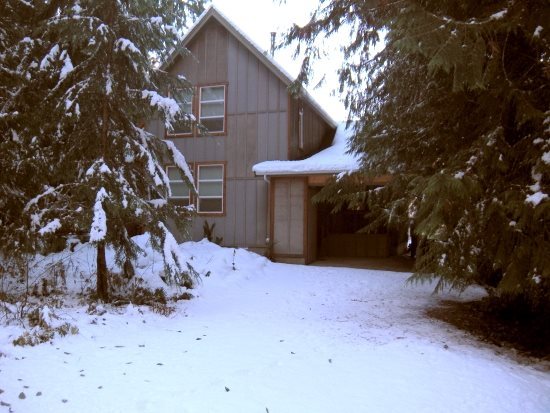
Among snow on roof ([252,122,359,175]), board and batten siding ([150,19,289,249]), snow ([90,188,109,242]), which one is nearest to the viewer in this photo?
snow ([90,188,109,242])

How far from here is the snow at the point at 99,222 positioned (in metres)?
6.19

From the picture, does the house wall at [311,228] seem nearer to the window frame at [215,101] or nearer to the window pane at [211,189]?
the window pane at [211,189]

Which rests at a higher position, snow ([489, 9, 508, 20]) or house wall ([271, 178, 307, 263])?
snow ([489, 9, 508, 20])

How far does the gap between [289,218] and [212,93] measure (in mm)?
4866

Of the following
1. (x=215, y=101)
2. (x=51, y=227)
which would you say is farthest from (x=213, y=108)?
(x=51, y=227)

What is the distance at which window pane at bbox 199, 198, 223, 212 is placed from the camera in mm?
14555

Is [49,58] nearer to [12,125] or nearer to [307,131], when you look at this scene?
[12,125]

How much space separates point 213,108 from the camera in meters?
14.9

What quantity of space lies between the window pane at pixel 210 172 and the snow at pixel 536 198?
1091 cm

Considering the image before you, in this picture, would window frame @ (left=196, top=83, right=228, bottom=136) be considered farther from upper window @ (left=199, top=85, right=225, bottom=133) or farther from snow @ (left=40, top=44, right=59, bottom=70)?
snow @ (left=40, top=44, right=59, bottom=70)

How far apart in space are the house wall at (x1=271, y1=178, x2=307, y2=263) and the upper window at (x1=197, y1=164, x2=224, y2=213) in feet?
6.18

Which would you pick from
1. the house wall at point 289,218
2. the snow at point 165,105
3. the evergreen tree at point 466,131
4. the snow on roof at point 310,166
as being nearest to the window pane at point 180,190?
the snow on roof at point 310,166

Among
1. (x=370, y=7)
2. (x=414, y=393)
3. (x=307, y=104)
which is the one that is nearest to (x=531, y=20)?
(x=370, y=7)

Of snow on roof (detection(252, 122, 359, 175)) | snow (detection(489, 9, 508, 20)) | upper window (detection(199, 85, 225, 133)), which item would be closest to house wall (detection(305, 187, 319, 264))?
snow on roof (detection(252, 122, 359, 175))
